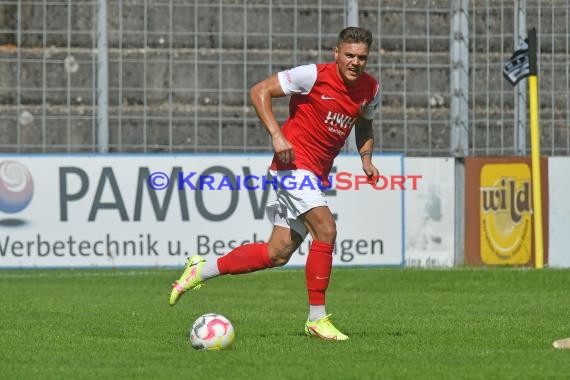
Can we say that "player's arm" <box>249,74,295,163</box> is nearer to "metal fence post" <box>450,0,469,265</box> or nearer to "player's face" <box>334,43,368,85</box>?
"player's face" <box>334,43,368,85</box>

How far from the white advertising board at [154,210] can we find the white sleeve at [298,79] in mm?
7880

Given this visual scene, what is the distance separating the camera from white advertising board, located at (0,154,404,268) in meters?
16.6

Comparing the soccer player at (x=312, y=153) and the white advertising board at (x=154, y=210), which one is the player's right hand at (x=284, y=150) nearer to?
the soccer player at (x=312, y=153)

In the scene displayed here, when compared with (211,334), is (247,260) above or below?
above

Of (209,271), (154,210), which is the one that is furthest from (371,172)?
(154,210)

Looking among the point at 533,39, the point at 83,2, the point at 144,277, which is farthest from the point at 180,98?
the point at 533,39

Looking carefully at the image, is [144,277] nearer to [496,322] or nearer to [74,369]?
[496,322]

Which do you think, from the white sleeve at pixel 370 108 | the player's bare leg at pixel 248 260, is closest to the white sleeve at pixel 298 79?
the white sleeve at pixel 370 108

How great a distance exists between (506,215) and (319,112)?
8.59 metres

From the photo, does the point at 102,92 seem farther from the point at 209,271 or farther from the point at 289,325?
the point at 209,271

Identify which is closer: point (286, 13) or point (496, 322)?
point (496, 322)

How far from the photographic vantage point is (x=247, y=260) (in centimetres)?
922

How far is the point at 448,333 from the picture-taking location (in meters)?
9.27

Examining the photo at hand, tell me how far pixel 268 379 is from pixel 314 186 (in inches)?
96.3
